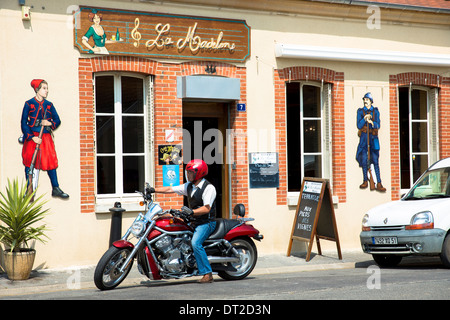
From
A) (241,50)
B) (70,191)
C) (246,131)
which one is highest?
(241,50)

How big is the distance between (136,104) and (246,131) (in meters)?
2.11

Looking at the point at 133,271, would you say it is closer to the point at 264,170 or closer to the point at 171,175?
the point at 171,175

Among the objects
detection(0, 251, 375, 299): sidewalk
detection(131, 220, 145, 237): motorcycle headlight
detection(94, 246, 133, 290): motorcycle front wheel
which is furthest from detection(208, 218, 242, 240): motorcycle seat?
detection(94, 246, 133, 290): motorcycle front wheel

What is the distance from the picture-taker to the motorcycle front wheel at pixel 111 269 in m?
8.12

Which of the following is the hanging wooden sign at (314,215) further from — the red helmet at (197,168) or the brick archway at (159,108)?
the red helmet at (197,168)

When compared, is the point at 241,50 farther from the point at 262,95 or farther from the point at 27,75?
the point at 27,75

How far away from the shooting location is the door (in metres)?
12.1

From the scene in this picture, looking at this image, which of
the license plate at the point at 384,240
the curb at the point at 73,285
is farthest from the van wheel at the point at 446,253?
the curb at the point at 73,285

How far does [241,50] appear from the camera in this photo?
11977 millimetres

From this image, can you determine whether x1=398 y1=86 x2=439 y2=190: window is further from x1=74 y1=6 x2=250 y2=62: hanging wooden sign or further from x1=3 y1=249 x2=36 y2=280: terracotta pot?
x1=3 y1=249 x2=36 y2=280: terracotta pot

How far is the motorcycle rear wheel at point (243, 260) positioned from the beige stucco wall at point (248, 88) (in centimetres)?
241
